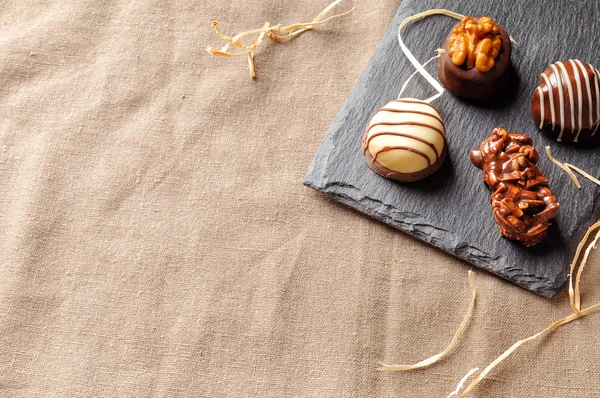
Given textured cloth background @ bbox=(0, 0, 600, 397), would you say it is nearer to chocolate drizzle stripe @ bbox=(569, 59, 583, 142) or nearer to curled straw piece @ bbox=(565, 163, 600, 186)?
curled straw piece @ bbox=(565, 163, 600, 186)

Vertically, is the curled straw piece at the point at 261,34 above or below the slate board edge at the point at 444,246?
above

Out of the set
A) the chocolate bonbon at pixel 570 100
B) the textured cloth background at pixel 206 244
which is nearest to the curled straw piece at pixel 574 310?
the textured cloth background at pixel 206 244

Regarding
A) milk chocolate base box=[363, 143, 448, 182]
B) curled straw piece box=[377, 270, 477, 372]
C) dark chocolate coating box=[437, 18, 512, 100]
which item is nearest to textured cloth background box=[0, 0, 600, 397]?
curled straw piece box=[377, 270, 477, 372]

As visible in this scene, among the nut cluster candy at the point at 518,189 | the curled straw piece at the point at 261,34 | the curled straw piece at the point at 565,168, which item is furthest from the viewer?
the curled straw piece at the point at 261,34

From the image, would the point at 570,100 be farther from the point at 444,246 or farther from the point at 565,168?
the point at 444,246

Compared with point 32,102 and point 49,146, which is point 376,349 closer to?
point 49,146

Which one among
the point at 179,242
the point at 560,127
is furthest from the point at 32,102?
the point at 560,127

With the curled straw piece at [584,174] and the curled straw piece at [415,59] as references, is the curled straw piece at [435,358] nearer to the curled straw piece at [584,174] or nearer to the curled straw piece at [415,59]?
the curled straw piece at [584,174]
